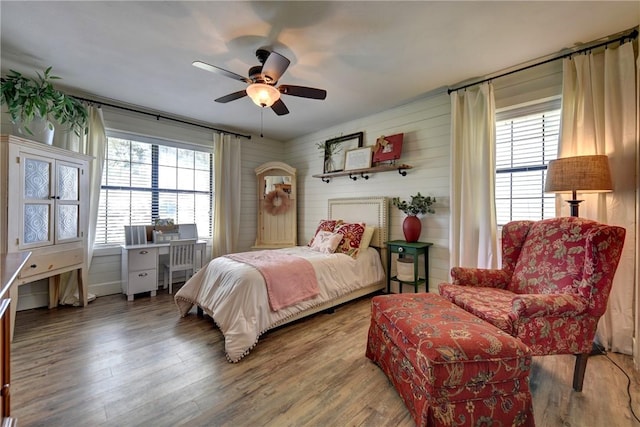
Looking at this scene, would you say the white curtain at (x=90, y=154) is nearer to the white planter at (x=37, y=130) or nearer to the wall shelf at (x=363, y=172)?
the white planter at (x=37, y=130)

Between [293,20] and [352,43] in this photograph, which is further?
[352,43]

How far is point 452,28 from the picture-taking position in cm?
206

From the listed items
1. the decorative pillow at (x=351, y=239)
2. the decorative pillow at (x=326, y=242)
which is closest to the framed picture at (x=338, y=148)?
the decorative pillow at (x=351, y=239)

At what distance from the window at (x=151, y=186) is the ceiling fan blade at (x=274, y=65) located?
8.90ft

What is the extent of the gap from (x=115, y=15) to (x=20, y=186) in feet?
5.92

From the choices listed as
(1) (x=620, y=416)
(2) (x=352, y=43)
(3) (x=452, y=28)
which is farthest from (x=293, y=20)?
(1) (x=620, y=416)

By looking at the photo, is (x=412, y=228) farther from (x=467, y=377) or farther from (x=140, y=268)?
(x=140, y=268)

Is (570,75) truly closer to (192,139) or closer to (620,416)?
(620,416)

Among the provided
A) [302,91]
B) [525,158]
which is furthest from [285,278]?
[525,158]

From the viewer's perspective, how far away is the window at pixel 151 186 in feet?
12.0

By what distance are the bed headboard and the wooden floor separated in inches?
57.0

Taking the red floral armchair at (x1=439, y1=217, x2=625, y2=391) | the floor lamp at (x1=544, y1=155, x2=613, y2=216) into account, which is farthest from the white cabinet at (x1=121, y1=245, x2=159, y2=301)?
the floor lamp at (x1=544, y1=155, x2=613, y2=216)

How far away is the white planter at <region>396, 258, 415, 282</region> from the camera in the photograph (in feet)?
10.5

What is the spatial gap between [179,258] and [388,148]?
11.0 ft
